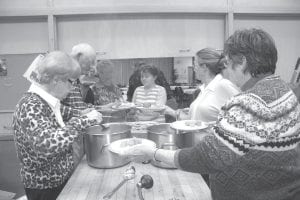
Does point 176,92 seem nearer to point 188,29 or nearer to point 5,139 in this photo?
point 188,29

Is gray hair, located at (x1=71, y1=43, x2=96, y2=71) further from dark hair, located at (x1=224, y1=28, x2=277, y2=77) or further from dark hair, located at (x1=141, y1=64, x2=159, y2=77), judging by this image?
dark hair, located at (x1=224, y1=28, x2=277, y2=77)

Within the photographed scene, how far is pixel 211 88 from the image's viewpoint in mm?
2141

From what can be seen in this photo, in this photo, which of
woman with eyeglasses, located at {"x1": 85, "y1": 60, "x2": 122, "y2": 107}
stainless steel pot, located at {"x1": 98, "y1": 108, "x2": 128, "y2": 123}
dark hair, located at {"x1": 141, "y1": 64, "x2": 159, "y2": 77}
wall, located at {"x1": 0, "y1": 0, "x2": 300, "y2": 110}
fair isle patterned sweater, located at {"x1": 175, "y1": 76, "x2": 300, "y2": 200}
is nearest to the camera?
fair isle patterned sweater, located at {"x1": 175, "y1": 76, "x2": 300, "y2": 200}

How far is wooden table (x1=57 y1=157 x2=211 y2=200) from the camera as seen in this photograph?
1308 mm

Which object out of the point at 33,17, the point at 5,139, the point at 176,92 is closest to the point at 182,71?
the point at 176,92

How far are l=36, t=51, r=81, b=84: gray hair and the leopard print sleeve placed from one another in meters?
0.11

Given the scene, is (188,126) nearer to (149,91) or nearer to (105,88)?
(105,88)

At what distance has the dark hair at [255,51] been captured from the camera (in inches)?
42.2

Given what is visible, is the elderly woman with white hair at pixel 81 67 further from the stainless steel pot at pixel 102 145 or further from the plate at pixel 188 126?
the plate at pixel 188 126

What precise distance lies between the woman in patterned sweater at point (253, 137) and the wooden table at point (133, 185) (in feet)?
0.70

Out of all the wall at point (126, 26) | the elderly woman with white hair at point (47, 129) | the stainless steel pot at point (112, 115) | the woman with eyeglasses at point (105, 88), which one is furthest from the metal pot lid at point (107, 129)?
the wall at point (126, 26)

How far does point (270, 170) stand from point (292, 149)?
11 centimetres

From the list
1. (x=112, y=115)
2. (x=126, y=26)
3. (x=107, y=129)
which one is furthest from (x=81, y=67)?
(x=126, y=26)

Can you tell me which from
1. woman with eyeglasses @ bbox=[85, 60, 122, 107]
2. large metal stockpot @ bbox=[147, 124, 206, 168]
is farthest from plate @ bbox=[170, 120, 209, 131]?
woman with eyeglasses @ bbox=[85, 60, 122, 107]
